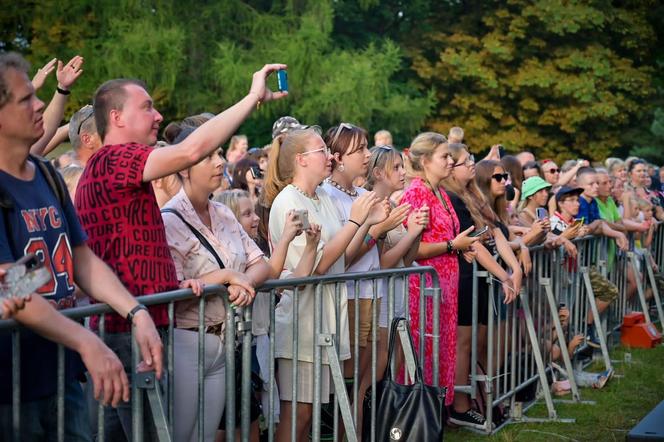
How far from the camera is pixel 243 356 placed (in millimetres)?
5070

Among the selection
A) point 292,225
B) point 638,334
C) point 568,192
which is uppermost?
point 568,192

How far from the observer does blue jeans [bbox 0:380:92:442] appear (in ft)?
12.3

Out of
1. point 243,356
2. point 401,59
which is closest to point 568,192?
point 243,356

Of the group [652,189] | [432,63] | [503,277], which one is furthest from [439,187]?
[432,63]

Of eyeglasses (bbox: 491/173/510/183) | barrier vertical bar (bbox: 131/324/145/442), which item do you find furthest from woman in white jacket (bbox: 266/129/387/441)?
eyeglasses (bbox: 491/173/510/183)

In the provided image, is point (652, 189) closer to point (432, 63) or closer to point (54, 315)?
point (54, 315)

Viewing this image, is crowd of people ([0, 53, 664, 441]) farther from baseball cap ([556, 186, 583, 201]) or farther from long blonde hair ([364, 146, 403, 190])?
baseball cap ([556, 186, 583, 201])

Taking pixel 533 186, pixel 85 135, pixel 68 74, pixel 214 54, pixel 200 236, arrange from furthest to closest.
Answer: pixel 214 54, pixel 533 186, pixel 85 135, pixel 68 74, pixel 200 236

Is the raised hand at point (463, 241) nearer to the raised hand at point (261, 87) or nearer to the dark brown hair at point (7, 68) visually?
the raised hand at point (261, 87)

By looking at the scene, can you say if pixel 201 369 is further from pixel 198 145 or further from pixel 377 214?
pixel 377 214

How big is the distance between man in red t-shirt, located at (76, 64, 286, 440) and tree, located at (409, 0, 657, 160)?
33.9m

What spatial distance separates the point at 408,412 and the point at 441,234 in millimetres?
2572

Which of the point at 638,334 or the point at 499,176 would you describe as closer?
the point at 499,176

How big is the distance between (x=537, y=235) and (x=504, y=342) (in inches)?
39.3
